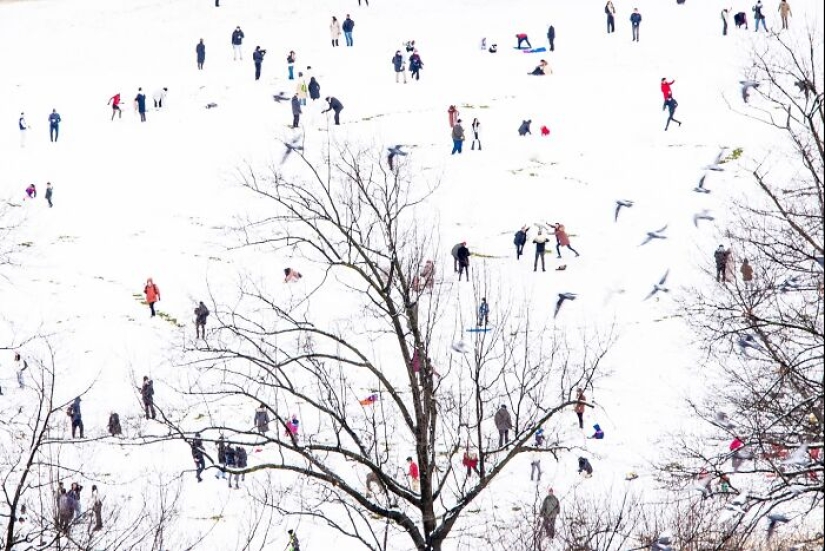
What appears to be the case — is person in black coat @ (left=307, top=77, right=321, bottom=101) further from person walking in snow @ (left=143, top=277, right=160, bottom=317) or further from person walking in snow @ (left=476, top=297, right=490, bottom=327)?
person walking in snow @ (left=476, top=297, right=490, bottom=327)

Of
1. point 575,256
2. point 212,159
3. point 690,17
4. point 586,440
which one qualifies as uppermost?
point 690,17

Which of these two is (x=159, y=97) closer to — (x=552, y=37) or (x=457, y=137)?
(x=457, y=137)

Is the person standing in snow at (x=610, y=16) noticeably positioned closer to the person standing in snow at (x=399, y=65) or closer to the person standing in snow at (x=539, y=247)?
the person standing in snow at (x=399, y=65)

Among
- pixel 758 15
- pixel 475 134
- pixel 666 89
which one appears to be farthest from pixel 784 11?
pixel 475 134

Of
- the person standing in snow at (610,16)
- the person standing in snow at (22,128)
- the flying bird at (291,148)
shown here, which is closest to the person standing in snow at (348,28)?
the person standing in snow at (610,16)

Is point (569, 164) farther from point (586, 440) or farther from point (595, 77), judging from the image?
point (586, 440)

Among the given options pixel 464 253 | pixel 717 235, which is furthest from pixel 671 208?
pixel 464 253
